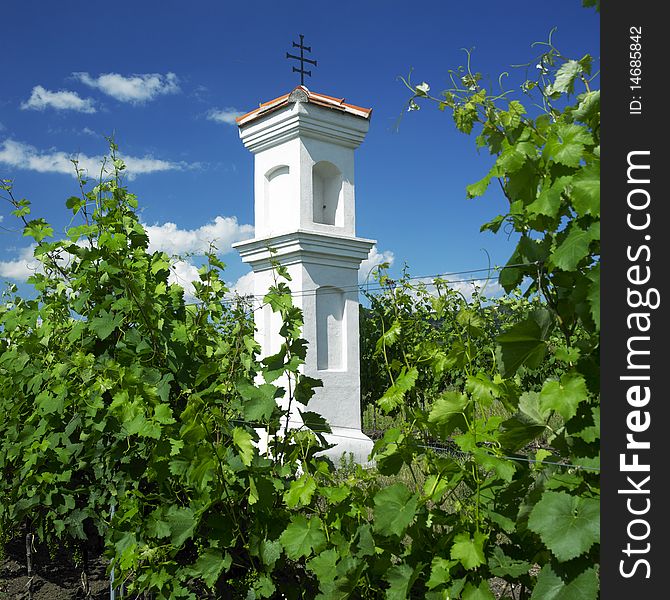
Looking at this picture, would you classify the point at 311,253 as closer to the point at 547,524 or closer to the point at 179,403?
the point at 179,403

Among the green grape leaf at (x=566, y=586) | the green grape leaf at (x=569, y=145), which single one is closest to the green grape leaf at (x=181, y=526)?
the green grape leaf at (x=566, y=586)

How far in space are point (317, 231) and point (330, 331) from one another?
35.9 inches

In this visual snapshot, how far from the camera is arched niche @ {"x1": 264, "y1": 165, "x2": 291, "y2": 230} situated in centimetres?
582

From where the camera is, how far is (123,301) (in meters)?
3.12

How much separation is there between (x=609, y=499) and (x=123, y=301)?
7.79 ft

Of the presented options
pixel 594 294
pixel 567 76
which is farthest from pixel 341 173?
pixel 594 294

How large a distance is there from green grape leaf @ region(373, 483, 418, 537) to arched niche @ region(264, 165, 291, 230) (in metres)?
4.10

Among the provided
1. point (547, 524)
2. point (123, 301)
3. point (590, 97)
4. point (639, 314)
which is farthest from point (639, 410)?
point (123, 301)

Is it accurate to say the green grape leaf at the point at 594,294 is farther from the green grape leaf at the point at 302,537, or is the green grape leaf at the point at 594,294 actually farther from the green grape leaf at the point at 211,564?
the green grape leaf at the point at 211,564

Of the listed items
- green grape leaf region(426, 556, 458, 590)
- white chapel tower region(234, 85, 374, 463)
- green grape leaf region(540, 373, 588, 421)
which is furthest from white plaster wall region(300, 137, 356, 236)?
green grape leaf region(540, 373, 588, 421)

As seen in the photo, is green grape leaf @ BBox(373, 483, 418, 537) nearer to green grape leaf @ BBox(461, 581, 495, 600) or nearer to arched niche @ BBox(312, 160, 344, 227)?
green grape leaf @ BBox(461, 581, 495, 600)

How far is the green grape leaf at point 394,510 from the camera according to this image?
5.96 ft

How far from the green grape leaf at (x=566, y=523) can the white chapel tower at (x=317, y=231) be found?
3.66m

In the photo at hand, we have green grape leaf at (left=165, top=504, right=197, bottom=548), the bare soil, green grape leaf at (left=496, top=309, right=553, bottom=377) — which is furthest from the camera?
the bare soil
